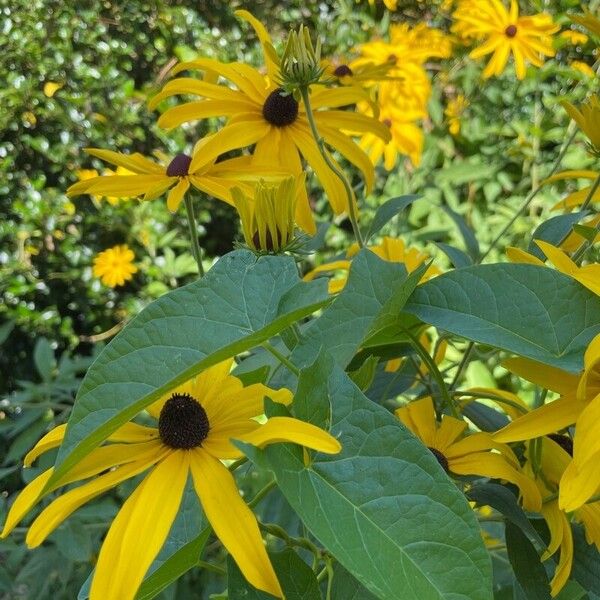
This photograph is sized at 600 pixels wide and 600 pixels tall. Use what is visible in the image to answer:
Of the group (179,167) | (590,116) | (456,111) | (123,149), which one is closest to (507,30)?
(456,111)

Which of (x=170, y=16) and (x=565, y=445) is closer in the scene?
(x=565, y=445)

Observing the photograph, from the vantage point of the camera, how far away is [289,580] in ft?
1.30

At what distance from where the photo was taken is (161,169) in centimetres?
62

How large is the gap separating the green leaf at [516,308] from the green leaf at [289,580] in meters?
0.13

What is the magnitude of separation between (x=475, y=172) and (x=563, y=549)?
5.59 ft

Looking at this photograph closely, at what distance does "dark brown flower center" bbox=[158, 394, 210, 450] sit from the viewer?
42cm

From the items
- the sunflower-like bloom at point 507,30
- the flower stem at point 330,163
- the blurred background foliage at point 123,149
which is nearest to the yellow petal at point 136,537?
the flower stem at point 330,163

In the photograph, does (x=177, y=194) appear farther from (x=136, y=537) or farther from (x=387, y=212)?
(x=136, y=537)

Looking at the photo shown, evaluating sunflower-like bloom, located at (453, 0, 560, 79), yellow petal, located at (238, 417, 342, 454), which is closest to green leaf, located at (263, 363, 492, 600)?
yellow petal, located at (238, 417, 342, 454)

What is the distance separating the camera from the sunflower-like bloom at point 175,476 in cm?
35

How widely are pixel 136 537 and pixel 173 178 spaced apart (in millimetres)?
309

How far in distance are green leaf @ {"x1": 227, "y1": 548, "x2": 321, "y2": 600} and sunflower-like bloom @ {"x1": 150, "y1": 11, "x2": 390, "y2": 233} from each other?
27 centimetres

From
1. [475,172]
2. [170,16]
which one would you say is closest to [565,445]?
[475,172]

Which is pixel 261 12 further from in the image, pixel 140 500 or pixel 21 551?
pixel 140 500
